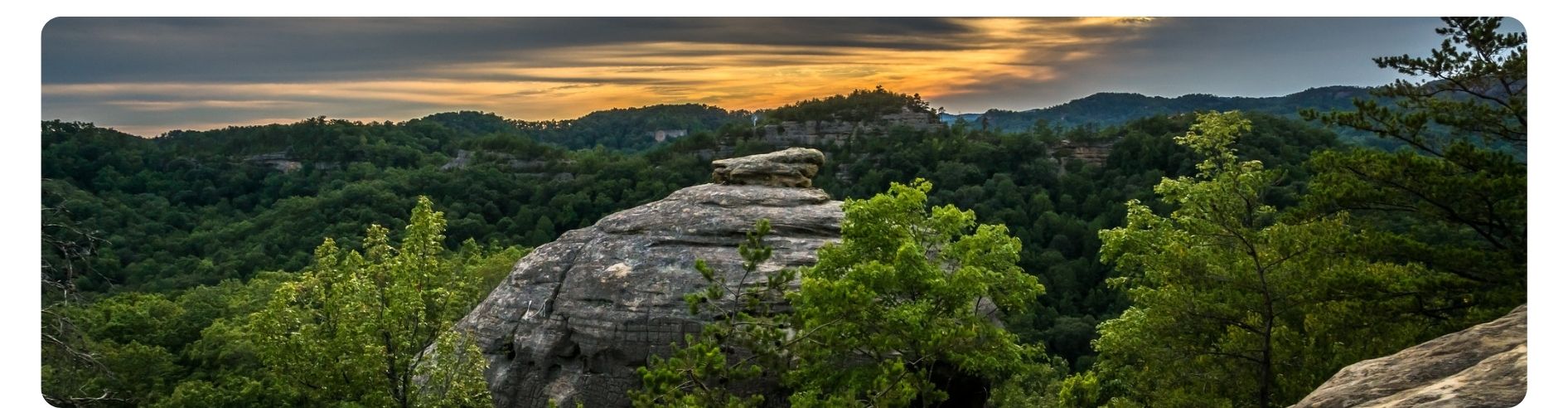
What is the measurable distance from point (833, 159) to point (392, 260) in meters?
45.0

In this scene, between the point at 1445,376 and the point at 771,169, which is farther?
the point at 771,169

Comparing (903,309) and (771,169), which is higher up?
(771,169)

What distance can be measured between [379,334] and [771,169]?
26.1ft

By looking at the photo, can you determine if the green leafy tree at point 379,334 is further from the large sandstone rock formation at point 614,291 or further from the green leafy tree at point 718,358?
the green leafy tree at point 718,358

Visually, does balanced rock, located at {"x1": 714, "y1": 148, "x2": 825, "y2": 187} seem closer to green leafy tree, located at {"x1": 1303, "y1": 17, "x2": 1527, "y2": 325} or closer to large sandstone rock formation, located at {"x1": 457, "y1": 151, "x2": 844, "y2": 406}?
large sandstone rock formation, located at {"x1": 457, "y1": 151, "x2": 844, "y2": 406}

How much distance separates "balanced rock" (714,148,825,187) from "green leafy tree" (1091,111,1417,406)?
5960 millimetres

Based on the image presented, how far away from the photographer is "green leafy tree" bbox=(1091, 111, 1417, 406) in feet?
41.7


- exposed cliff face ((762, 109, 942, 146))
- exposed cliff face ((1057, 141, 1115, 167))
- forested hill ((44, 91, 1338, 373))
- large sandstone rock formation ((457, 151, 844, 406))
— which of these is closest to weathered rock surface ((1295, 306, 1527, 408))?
large sandstone rock formation ((457, 151, 844, 406))

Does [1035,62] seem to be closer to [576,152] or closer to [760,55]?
[760,55]

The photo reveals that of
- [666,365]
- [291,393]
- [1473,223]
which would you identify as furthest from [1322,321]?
[291,393]

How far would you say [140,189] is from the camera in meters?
45.9

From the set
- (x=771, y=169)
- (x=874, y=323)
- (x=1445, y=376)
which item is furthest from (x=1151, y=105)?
(x=1445, y=376)

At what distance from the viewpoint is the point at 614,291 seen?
15.2 metres

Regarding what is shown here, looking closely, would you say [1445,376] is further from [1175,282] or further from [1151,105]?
[1151,105]
